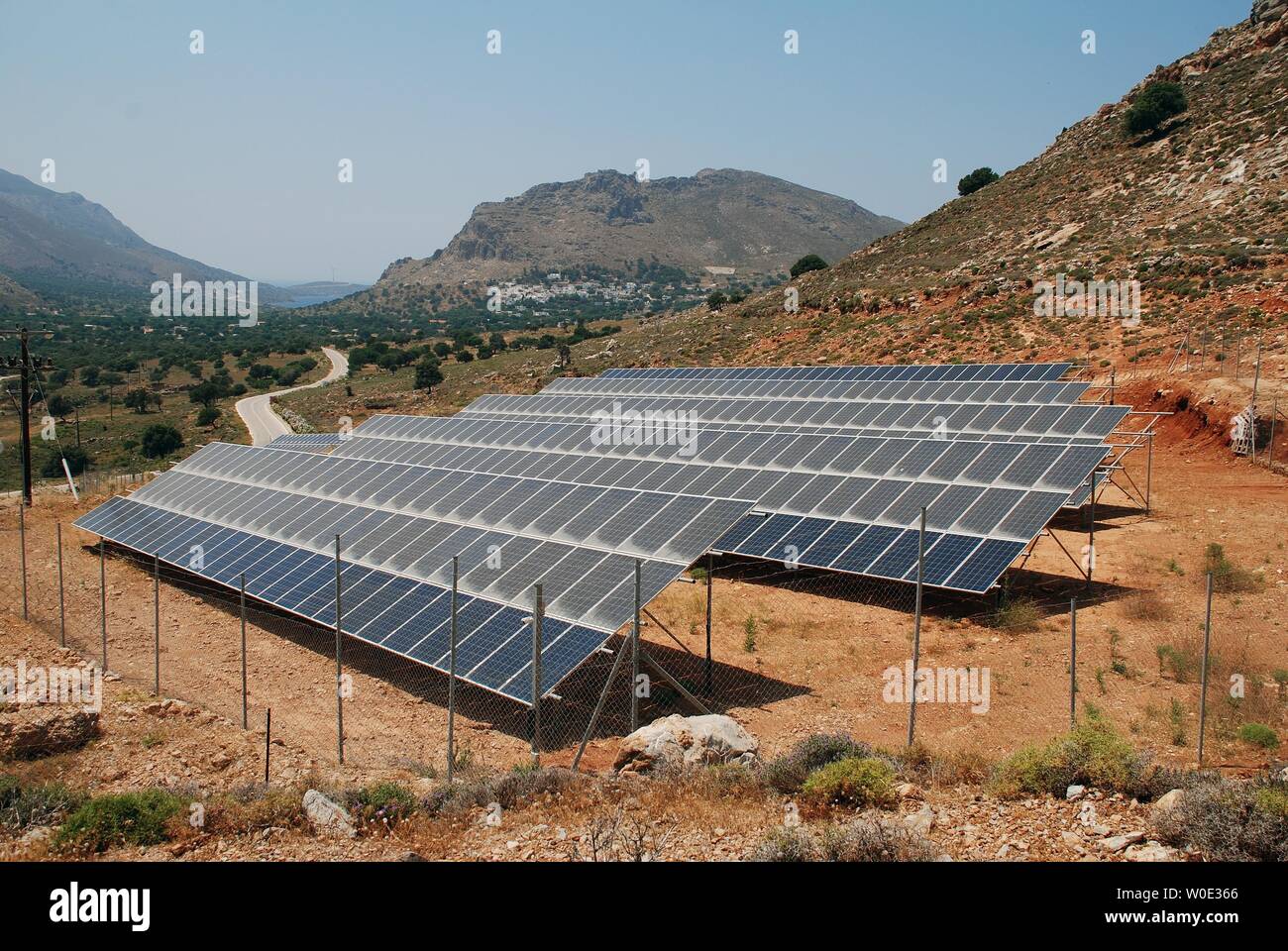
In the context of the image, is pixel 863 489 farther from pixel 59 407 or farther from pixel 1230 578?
pixel 59 407

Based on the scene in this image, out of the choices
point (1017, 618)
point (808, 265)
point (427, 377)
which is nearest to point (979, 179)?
point (808, 265)

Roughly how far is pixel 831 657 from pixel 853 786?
766cm

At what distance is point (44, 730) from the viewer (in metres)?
13.4

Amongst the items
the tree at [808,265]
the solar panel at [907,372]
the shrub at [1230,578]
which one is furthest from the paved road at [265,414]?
the tree at [808,265]

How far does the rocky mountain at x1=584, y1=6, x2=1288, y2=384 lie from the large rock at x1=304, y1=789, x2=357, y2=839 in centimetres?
3853

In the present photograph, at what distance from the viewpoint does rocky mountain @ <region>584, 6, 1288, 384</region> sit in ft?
149

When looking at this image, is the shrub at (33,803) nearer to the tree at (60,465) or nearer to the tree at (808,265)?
the tree at (60,465)

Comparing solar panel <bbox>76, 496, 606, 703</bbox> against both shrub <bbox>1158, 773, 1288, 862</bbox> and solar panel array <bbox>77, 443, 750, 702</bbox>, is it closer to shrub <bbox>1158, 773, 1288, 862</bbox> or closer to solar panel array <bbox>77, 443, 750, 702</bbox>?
solar panel array <bbox>77, 443, 750, 702</bbox>

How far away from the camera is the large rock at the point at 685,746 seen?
11.6 m

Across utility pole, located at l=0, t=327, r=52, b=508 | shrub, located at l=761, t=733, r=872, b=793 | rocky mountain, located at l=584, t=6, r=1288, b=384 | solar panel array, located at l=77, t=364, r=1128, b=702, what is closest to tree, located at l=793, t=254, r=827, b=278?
rocky mountain, located at l=584, t=6, r=1288, b=384

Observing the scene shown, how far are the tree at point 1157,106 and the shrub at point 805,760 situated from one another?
74283mm

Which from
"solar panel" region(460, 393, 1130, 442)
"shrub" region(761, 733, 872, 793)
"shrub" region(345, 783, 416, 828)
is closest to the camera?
"shrub" region(345, 783, 416, 828)
